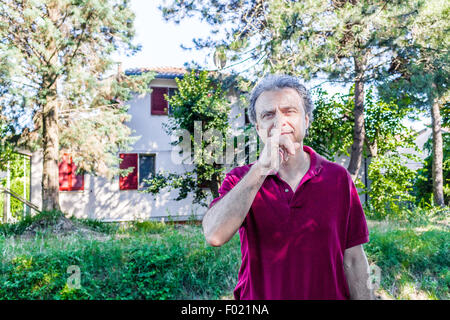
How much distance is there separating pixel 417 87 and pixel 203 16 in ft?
17.9

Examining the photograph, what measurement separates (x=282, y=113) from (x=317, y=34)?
695cm

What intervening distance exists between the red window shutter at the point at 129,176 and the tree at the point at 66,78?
2.66 metres

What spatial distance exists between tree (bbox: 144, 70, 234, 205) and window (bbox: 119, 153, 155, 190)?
333cm

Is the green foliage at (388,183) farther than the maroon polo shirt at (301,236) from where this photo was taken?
Yes

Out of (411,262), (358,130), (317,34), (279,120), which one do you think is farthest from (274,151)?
(358,130)

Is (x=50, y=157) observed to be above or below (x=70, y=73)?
below

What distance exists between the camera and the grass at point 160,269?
15.9 ft

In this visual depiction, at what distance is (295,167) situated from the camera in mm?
1371

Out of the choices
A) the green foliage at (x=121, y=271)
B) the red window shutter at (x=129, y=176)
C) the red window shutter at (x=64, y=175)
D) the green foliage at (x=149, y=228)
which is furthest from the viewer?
the red window shutter at (x=129, y=176)

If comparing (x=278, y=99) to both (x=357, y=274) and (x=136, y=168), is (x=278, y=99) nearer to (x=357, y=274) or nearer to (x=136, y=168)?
(x=357, y=274)

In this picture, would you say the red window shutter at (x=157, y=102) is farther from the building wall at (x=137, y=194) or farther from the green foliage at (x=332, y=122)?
the green foliage at (x=332, y=122)

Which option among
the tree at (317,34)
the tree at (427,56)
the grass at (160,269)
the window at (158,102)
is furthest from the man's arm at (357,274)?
the window at (158,102)

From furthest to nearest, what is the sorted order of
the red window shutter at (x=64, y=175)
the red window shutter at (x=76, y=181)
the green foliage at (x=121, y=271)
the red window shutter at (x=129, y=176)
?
the red window shutter at (x=129, y=176), the red window shutter at (x=76, y=181), the red window shutter at (x=64, y=175), the green foliage at (x=121, y=271)

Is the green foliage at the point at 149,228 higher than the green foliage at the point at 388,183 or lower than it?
lower
